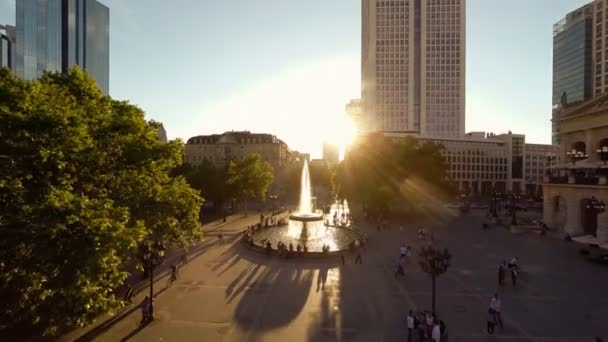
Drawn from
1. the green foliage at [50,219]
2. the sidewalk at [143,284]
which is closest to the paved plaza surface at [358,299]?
the sidewalk at [143,284]

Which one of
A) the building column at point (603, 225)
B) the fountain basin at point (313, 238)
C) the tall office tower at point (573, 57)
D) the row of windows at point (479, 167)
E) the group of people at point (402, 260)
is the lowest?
the fountain basin at point (313, 238)

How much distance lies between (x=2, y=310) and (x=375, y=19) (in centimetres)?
13505

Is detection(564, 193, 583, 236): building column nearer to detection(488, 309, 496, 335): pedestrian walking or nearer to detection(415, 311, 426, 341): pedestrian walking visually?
detection(488, 309, 496, 335): pedestrian walking

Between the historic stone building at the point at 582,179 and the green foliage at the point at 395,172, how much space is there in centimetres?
1656

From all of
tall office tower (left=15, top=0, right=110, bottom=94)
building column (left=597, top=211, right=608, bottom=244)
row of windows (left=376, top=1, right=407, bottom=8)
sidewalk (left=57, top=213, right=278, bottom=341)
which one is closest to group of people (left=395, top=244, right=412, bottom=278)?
sidewalk (left=57, top=213, right=278, bottom=341)

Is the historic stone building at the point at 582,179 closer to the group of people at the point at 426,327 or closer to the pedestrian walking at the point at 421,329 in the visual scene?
the group of people at the point at 426,327

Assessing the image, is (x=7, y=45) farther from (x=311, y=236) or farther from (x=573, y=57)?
(x=573, y=57)

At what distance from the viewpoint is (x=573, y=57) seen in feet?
358

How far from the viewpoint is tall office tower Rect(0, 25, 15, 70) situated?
117688 millimetres

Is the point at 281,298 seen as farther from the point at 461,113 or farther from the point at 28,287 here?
the point at 461,113

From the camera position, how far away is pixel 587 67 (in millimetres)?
104125

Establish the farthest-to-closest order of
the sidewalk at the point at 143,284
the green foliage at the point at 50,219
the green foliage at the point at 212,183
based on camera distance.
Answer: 1. the green foliage at the point at 212,183
2. the sidewalk at the point at 143,284
3. the green foliage at the point at 50,219

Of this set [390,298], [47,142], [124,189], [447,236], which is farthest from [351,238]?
[47,142]

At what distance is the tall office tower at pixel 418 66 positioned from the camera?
408 feet
